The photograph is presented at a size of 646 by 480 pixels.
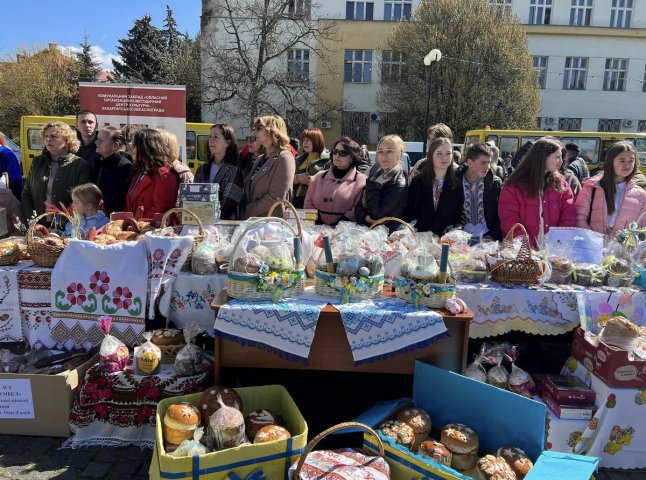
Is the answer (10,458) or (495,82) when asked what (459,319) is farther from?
(495,82)

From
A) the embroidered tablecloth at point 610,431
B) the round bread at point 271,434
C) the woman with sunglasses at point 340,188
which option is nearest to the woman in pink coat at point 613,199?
the embroidered tablecloth at point 610,431

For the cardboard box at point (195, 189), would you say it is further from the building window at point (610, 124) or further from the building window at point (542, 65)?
the building window at point (610, 124)

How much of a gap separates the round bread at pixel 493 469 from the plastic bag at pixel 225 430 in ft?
3.51

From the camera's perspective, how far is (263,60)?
21500mm

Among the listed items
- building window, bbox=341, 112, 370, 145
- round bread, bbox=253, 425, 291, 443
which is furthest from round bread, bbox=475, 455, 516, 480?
building window, bbox=341, 112, 370, 145

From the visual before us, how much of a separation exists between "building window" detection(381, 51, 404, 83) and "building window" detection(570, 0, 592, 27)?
10.4 meters

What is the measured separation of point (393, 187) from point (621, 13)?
3006 centimetres

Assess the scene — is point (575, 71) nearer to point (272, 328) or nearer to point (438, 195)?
point (438, 195)

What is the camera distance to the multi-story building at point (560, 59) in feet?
83.7

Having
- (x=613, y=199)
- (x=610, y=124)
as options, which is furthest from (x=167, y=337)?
(x=610, y=124)

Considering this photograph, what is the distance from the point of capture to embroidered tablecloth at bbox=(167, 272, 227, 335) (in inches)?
117

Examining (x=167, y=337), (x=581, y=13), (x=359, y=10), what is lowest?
(x=167, y=337)

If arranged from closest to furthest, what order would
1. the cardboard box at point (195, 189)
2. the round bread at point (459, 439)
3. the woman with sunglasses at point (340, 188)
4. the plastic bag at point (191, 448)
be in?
the plastic bag at point (191, 448) → the round bread at point (459, 439) → the cardboard box at point (195, 189) → the woman with sunglasses at point (340, 188)

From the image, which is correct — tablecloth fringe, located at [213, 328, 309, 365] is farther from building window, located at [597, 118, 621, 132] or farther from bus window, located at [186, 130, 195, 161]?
building window, located at [597, 118, 621, 132]
